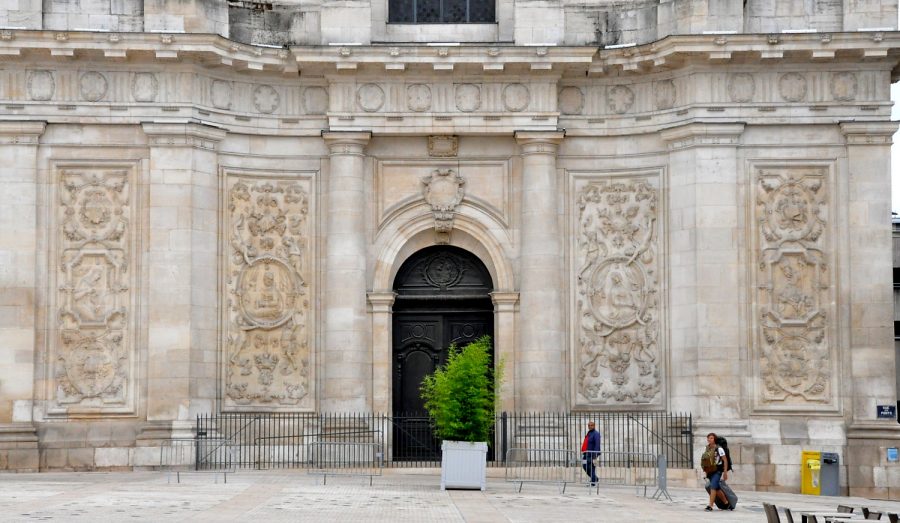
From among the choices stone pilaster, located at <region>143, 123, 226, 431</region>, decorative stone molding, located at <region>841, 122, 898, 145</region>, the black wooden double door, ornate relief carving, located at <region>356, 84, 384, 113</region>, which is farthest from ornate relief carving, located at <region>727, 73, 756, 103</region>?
stone pilaster, located at <region>143, 123, 226, 431</region>

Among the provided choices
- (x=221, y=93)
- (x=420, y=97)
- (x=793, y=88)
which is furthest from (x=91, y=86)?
(x=793, y=88)

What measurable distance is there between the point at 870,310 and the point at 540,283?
7.20 m

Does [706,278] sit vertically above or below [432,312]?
above

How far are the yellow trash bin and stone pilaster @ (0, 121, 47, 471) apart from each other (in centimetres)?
1630

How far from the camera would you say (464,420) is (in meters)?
32.8

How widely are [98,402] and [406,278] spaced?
755 centimetres

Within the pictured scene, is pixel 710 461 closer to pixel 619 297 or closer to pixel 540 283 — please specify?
pixel 619 297

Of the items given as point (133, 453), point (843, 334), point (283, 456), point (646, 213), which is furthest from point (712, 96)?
point (133, 453)

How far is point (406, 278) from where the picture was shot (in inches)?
1576

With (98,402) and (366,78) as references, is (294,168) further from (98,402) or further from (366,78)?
(98,402)

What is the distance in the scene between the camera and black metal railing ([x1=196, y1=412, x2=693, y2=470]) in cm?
3750

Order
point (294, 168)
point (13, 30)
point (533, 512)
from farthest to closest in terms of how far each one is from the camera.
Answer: point (294, 168) → point (13, 30) → point (533, 512)

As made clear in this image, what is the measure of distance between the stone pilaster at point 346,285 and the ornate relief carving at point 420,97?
1.29 m

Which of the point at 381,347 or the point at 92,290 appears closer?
the point at 92,290
